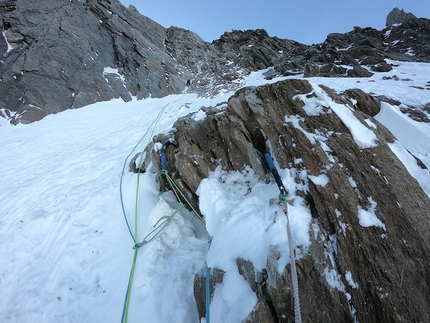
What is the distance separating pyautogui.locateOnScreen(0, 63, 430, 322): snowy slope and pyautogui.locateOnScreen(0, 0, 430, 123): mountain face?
13861 millimetres

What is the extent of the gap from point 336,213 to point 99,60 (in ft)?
88.5

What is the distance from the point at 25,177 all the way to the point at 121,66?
64.5 feet

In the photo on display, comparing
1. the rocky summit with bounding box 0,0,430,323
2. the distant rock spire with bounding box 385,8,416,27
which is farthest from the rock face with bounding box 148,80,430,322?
the distant rock spire with bounding box 385,8,416,27

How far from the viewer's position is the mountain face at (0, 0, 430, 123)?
1811cm

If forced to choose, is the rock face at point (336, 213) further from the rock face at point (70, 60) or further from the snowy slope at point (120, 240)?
the rock face at point (70, 60)

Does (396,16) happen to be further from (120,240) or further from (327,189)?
(120,240)

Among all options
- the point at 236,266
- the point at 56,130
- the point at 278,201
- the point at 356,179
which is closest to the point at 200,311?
the point at 236,266

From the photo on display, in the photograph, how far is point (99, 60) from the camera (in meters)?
22.8

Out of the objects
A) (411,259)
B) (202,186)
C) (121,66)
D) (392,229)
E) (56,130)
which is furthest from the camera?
(121,66)

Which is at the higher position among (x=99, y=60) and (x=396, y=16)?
(x=396, y=16)

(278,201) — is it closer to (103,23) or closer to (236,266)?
(236,266)

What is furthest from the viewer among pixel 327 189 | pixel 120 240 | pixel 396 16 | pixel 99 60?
pixel 396 16

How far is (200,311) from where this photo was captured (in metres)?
3.30

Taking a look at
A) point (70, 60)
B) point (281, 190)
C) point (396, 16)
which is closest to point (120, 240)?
point (281, 190)
